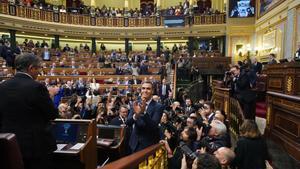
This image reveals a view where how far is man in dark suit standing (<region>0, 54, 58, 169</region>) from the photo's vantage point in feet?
6.56

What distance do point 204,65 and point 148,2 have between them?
11795 millimetres

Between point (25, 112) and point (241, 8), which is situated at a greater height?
point (241, 8)

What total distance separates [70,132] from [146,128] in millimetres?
750

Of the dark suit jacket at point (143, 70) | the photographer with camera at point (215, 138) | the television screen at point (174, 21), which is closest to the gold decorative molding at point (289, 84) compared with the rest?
the photographer with camera at point (215, 138)

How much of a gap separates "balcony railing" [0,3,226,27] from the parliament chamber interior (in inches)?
2.8

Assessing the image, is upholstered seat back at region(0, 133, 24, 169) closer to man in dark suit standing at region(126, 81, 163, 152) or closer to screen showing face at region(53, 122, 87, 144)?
screen showing face at region(53, 122, 87, 144)

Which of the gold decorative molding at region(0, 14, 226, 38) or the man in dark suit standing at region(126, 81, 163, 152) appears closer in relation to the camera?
the man in dark suit standing at region(126, 81, 163, 152)

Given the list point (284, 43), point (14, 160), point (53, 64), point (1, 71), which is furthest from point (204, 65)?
point (14, 160)

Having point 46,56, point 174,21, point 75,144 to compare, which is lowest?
point 75,144

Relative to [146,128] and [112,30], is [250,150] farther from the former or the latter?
[112,30]

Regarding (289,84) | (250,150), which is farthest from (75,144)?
(289,84)

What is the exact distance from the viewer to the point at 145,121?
2816mm

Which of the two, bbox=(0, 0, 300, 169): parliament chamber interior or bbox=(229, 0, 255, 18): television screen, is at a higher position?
bbox=(229, 0, 255, 18): television screen

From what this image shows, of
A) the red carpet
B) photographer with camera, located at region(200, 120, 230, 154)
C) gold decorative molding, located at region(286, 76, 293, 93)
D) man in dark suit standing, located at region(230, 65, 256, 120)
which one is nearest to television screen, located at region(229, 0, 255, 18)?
the red carpet
